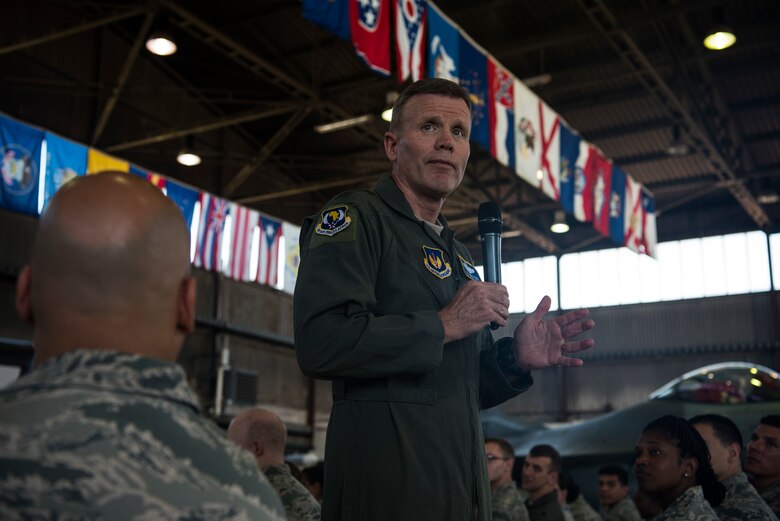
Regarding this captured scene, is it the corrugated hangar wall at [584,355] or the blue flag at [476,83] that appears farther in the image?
the corrugated hangar wall at [584,355]

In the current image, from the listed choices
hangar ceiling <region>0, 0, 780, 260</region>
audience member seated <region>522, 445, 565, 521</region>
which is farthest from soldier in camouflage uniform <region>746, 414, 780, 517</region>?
hangar ceiling <region>0, 0, 780, 260</region>

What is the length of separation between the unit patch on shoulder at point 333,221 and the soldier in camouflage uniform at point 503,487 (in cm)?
492

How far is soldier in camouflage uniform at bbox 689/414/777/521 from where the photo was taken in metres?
4.07

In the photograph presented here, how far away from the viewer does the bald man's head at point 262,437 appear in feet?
15.8

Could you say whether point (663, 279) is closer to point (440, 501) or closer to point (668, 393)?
point (668, 393)

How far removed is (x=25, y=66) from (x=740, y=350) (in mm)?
17077

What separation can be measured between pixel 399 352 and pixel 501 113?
28.2 feet

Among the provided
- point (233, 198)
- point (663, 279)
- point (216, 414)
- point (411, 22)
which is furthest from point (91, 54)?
point (663, 279)

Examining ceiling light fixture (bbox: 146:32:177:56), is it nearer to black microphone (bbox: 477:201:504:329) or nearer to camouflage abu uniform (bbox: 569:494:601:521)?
camouflage abu uniform (bbox: 569:494:601:521)

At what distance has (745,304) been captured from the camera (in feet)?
65.4

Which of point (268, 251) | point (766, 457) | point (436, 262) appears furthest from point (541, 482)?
point (268, 251)

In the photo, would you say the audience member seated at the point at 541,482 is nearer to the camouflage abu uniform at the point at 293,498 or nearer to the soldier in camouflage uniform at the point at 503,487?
the soldier in camouflage uniform at the point at 503,487

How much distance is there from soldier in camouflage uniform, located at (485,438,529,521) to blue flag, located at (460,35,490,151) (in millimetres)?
3601

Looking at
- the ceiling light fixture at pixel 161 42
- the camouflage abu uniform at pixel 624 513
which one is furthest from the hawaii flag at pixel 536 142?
the ceiling light fixture at pixel 161 42
